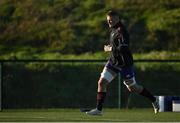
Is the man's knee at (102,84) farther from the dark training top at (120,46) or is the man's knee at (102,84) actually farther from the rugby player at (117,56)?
the dark training top at (120,46)

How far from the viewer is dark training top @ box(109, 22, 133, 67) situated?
47.5ft

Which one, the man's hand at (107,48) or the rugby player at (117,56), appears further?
the rugby player at (117,56)

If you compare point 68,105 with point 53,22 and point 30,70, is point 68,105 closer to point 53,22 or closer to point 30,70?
point 30,70

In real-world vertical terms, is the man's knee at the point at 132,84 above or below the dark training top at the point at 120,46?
below

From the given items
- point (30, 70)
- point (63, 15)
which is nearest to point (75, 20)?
point (63, 15)

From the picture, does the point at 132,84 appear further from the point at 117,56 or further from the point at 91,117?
the point at 91,117

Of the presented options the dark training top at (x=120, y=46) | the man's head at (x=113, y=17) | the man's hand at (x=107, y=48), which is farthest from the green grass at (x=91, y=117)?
the man's head at (x=113, y=17)

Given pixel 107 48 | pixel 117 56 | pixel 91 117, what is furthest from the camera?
pixel 91 117

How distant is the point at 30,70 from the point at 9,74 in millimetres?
888

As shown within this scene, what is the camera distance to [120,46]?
14.5m

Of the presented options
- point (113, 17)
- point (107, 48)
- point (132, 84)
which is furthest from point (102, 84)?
point (113, 17)

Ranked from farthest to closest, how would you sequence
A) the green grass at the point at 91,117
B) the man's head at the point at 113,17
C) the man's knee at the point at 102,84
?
the man's knee at the point at 102,84
the man's head at the point at 113,17
the green grass at the point at 91,117

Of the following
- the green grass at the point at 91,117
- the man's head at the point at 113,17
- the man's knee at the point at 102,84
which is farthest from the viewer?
the man's knee at the point at 102,84

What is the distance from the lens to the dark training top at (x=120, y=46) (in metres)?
14.5
